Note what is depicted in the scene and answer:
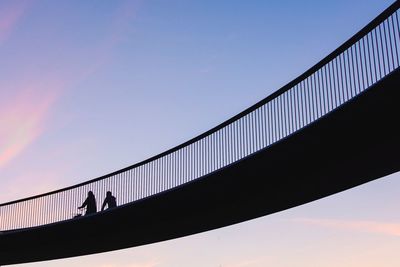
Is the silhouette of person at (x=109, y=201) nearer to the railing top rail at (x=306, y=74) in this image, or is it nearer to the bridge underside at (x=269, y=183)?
the bridge underside at (x=269, y=183)

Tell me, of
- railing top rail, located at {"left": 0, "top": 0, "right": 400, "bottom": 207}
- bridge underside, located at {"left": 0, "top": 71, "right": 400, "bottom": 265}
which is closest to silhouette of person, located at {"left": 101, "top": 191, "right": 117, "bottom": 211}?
bridge underside, located at {"left": 0, "top": 71, "right": 400, "bottom": 265}

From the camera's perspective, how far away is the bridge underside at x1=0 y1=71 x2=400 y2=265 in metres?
14.4

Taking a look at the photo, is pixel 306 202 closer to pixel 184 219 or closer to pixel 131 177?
pixel 184 219

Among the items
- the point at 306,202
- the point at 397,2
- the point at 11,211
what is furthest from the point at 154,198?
the point at 11,211

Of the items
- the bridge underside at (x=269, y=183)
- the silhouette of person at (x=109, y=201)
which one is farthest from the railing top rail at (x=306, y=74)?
the bridge underside at (x=269, y=183)

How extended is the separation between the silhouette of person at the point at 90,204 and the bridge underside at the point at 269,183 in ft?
3.89

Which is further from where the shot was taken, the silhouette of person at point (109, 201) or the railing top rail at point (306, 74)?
the silhouette of person at point (109, 201)

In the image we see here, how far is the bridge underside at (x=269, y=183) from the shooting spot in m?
14.4

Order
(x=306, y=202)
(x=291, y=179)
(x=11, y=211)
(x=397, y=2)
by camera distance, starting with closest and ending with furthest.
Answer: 1. (x=397, y=2)
2. (x=291, y=179)
3. (x=306, y=202)
4. (x=11, y=211)

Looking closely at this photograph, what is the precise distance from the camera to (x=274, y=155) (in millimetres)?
16797

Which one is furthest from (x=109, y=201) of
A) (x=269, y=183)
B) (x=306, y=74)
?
(x=306, y=74)

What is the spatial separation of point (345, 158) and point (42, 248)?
17.0 m

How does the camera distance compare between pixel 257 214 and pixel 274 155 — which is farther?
pixel 257 214

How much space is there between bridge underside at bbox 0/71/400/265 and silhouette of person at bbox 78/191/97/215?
119 centimetres
